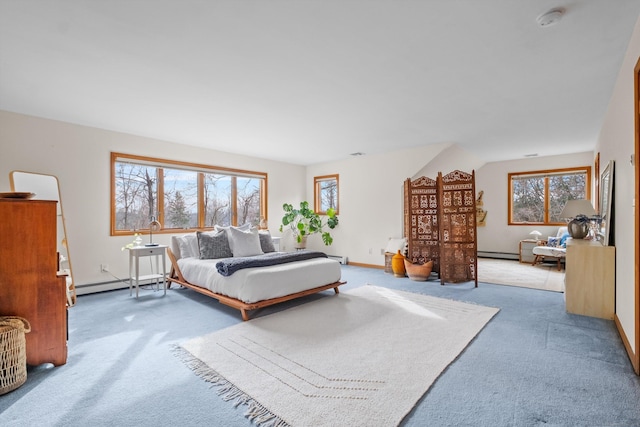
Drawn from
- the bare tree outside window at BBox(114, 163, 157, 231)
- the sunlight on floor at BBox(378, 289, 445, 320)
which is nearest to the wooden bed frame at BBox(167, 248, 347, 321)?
the sunlight on floor at BBox(378, 289, 445, 320)

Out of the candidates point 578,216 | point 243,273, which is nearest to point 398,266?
Answer: point 578,216

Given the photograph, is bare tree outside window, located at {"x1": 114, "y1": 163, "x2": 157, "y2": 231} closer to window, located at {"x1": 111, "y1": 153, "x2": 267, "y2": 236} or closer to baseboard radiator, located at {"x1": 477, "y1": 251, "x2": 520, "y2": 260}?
window, located at {"x1": 111, "y1": 153, "x2": 267, "y2": 236}

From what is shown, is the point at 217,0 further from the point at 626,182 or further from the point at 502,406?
the point at 626,182

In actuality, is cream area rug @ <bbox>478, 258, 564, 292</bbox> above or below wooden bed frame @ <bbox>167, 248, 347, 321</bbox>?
below

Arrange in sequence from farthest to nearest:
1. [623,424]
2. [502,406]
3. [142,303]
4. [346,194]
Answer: [346,194] → [142,303] → [502,406] → [623,424]

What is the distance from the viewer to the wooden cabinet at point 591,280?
3.21m

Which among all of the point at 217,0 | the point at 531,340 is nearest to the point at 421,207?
the point at 531,340

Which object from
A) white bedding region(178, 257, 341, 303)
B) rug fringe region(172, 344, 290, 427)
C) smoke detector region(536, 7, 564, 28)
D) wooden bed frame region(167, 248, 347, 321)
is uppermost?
smoke detector region(536, 7, 564, 28)

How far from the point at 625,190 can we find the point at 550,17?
1.62m

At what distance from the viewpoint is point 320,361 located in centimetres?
235

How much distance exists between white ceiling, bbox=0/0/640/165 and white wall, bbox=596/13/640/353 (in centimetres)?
19

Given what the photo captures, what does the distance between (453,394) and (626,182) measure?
2.26 metres

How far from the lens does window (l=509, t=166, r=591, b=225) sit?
6688mm

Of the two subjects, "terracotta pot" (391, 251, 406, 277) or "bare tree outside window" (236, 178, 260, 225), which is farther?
"bare tree outside window" (236, 178, 260, 225)
